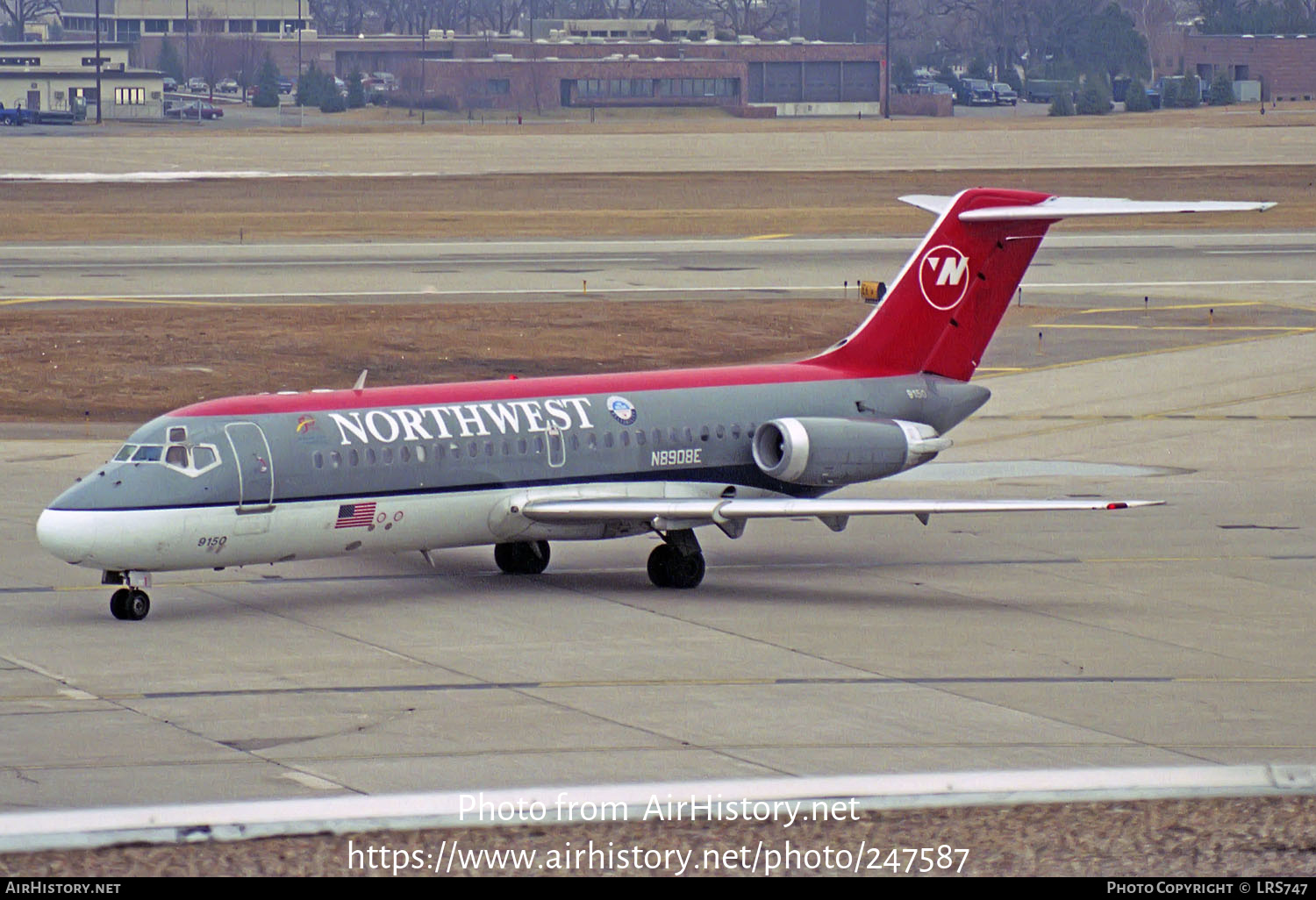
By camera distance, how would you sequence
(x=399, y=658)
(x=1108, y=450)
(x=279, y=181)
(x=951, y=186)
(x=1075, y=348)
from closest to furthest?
(x=399, y=658) → (x=1108, y=450) → (x=1075, y=348) → (x=951, y=186) → (x=279, y=181)

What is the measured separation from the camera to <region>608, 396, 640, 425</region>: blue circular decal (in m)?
30.4

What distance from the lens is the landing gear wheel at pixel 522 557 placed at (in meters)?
30.6

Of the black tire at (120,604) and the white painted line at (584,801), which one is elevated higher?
the white painted line at (584,801)

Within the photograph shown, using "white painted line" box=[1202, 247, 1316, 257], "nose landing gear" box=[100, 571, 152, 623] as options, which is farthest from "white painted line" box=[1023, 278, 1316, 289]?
"nose landing gear" box=[100, 571, 152, 623]

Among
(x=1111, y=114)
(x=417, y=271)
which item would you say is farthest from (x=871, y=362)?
(x=1111, y=114)

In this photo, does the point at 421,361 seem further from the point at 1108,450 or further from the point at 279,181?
the point at 279,181

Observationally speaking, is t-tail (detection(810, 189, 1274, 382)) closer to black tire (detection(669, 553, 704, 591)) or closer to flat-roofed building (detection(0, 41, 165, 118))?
black tire (detection(669, 553, 704, 591))

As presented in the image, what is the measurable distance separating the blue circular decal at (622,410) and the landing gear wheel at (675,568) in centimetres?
204

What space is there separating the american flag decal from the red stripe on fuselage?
1.52m

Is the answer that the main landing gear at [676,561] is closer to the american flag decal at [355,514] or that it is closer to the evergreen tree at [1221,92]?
the american flag decal at [355,514]

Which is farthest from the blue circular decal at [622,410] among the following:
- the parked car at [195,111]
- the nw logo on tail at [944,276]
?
the parked car at [195,111]

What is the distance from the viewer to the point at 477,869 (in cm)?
1409

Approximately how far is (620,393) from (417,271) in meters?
46.3

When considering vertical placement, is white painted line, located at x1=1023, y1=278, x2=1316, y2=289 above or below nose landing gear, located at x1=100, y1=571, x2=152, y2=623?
below
